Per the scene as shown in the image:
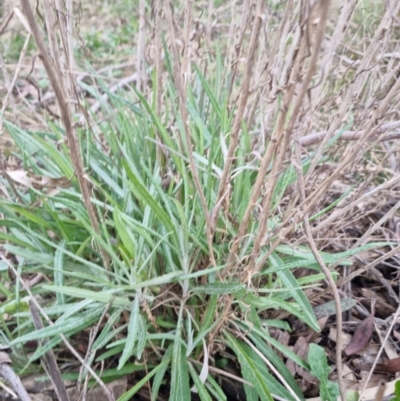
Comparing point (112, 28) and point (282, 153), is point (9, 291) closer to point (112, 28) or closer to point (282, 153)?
point (282, 153)

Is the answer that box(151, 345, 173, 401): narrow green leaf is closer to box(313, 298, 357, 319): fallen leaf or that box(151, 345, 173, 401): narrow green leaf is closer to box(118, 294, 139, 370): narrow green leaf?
box(118, 294, 139, 370): narrow green leaf

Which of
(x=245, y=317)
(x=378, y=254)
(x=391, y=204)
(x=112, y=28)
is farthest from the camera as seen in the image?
(x=112, y=28)

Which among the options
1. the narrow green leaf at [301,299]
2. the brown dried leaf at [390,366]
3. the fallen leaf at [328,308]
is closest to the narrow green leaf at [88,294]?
the narrow green leaf at [301,299]

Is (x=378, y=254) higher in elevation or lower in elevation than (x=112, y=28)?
lower

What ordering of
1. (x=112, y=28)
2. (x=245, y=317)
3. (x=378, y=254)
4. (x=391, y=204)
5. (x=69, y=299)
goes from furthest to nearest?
(x=112, y=28), (x=391, y=204), (x=378, y=254), (x=69, y=299), (x=245, y=317)

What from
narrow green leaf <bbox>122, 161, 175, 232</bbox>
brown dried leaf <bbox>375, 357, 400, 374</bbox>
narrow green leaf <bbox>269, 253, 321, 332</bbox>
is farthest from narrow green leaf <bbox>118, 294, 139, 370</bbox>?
brown dried leaf <bbox>375, 357, 400, 374</bbox>

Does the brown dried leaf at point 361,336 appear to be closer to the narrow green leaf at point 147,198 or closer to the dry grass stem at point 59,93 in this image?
the narrow green leaf at point 147,198

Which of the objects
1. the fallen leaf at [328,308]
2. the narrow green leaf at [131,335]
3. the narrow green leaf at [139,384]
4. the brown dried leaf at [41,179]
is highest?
the brown dried leaf at [41,179]

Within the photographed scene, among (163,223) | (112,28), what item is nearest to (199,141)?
(163,223)
